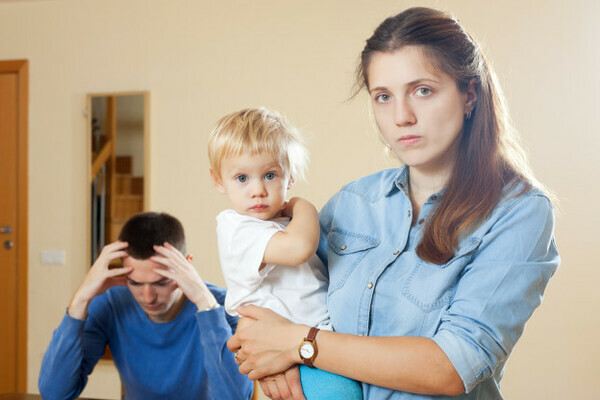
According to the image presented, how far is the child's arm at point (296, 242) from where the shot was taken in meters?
1.23

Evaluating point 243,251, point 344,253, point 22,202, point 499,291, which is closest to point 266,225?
point 243,251

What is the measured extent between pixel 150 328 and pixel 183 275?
304mm

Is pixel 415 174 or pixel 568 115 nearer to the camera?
pixel 415 174

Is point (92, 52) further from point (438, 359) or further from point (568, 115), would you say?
point (438, 359)

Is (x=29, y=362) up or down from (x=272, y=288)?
down

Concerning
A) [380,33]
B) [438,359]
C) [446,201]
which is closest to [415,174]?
[446,201]

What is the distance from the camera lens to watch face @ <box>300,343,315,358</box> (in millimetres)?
1127

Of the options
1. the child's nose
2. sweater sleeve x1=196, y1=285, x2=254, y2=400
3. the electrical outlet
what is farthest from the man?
the electrical outlet

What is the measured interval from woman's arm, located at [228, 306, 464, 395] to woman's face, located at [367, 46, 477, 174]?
36cm

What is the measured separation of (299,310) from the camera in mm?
1288

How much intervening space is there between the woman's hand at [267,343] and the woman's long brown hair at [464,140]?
0.30m

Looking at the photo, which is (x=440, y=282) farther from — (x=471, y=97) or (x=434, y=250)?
(x=471, y=97)

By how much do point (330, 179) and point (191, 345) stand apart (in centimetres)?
201

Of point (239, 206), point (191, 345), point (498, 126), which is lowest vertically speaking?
point (191, 345)
